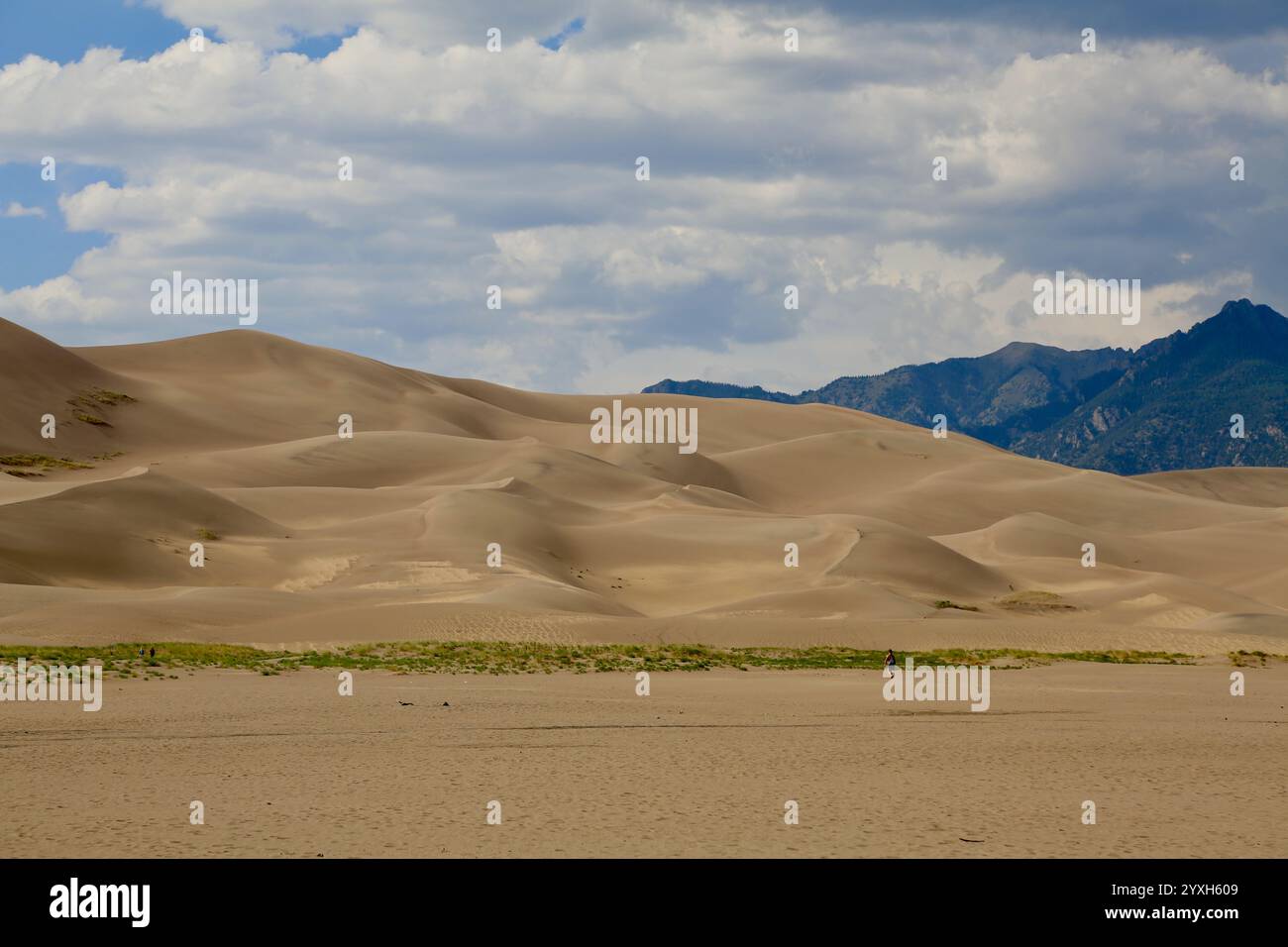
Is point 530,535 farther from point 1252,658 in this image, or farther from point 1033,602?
point 1252,658

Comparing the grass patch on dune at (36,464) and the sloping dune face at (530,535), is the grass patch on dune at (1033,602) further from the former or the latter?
the grass patch on dune at (36,464)

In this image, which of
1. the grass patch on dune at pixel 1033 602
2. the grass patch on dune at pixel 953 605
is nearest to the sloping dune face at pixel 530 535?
the grass patch on dune at pixel 1033 602

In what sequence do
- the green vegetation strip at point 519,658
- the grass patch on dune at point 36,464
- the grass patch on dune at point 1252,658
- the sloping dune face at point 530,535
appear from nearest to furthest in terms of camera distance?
the green vegetation strip at point 519,658
the grass patch on dune at point 1252,658
the sloping dune face at point 530,535
the grass patch on dune at point 36,464

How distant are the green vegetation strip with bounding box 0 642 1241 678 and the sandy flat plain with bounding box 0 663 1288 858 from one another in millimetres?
5031

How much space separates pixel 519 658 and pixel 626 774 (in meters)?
23.6

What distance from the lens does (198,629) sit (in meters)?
48.6

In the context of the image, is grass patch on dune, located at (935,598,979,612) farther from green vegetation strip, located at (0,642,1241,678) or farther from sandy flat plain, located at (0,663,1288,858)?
sandy flat plain, located at (0,663,1288,858)

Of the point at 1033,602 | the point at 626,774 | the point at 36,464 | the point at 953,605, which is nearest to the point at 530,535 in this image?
the point at 953,605

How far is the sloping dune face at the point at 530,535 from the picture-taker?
55.2 meters

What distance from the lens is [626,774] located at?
21141 millimetres

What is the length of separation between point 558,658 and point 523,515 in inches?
1584

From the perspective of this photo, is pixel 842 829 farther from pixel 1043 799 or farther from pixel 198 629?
pixel 198 629

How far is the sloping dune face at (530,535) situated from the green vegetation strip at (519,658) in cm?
290

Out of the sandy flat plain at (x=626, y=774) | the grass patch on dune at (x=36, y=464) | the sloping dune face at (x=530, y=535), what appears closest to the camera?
the sandy flat plain at (x=626, y=774)
